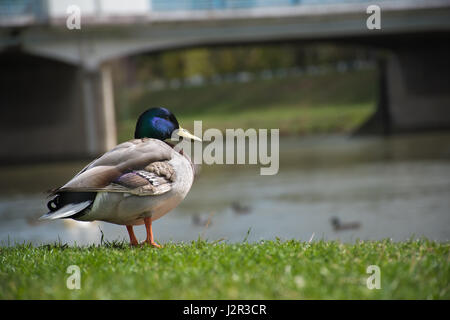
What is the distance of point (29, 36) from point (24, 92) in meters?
6.54

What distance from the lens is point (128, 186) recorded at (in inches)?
228

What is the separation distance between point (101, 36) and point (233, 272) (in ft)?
106

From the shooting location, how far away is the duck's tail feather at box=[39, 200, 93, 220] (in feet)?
18.1

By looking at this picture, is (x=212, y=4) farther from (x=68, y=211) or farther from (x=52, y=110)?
(x=68, y=211)

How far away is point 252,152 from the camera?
38500 millimetres

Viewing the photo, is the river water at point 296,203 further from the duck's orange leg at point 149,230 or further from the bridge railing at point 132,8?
the bridge railing at point 132,8

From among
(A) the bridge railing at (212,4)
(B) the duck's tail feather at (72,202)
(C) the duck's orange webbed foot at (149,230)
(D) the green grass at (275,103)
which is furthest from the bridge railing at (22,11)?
(B) the duck's tail feather at (72,202)

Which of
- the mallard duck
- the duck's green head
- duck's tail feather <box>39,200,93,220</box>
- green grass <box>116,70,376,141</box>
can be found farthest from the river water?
green grass <box>116,70,376,141</box>

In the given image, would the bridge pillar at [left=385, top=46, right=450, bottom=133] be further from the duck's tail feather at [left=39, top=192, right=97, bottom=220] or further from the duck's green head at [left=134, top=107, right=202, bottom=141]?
the duck's tail feather at [left=39, top=192, right=97, bottom=220]

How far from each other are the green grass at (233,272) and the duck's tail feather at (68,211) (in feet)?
1.30

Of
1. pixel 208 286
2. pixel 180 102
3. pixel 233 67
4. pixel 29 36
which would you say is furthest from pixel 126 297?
pixel 233 67

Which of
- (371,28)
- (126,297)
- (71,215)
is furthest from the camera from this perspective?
(371,28)

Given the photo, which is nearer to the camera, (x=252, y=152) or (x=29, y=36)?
(x=29, y=36)

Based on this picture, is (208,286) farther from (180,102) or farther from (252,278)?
(180,102)
